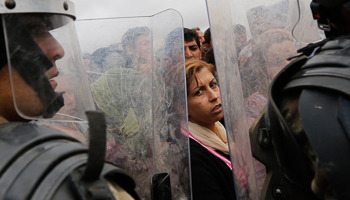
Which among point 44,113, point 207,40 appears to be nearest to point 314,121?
point 44,113

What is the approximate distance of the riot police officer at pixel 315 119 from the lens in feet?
2.62

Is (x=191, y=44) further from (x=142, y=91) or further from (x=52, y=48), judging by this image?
(x=52, y=48)

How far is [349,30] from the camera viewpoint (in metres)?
1.07

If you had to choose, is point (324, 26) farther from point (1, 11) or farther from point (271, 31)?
point (1, 11)

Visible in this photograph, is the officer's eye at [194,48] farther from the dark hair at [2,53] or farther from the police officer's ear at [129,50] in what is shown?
the dark hair at [2,53]

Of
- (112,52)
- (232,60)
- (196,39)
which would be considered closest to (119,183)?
(232,60)

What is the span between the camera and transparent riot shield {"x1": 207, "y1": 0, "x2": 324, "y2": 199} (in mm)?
1448

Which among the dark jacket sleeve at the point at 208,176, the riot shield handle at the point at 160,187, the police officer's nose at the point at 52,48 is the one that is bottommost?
the dark jacket sleeve at the point at 208,176

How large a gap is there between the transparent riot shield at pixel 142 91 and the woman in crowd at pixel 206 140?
0.08 m

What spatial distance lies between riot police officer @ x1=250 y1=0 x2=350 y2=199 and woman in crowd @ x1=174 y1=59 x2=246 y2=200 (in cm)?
37

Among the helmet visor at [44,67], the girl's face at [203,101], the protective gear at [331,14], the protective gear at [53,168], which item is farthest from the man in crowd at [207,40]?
the protective gear at [53,168]

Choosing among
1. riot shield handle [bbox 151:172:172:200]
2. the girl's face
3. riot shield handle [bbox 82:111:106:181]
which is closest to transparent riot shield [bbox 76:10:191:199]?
riot shield handle [bbox 151:172:172:200]

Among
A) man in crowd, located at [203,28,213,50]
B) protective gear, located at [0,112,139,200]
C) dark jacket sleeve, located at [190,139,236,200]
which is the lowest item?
dark jacket sleeve, located at [190,139,236,200]

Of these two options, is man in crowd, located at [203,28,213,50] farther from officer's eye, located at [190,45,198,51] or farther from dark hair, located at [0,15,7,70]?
dark hair, located at [0,15,7,70]
